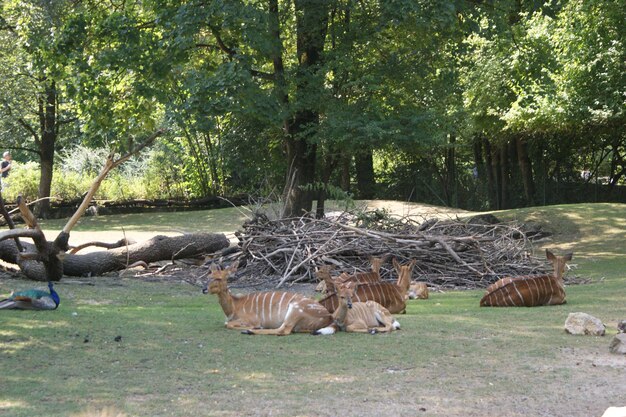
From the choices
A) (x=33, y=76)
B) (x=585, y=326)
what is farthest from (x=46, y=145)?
(x=585, y=326)

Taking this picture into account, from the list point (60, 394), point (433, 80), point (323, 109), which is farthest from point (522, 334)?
point (433, 80)

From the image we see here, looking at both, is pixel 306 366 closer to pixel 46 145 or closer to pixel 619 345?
pixel 619 345

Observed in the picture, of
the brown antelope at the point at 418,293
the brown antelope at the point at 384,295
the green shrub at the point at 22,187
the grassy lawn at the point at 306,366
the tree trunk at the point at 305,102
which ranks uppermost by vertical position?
the tree trunk at the point at 305,102

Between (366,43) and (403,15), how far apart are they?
9.27 ft

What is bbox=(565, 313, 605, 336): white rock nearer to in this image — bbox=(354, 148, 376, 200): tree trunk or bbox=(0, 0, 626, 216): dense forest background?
bbox=(0, 0, 626, 216): dense forest background

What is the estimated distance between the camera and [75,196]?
31.7m

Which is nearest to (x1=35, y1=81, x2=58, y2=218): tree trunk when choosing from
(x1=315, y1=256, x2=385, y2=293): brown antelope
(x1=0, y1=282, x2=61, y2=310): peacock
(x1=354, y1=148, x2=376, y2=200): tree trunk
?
(x1=354, y1=148, x2=376, y2=200): tree trunk

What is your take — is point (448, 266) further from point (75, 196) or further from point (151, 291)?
point (75, 196)

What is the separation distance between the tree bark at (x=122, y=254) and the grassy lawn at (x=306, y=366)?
3.56 meters

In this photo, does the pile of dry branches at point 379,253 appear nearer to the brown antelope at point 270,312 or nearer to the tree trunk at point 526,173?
the brown antelope at point 270,312

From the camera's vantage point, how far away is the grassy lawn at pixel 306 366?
16.4 ft

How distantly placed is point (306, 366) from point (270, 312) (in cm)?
147

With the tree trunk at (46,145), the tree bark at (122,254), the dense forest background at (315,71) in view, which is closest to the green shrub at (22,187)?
the tree trunk at (46,145)

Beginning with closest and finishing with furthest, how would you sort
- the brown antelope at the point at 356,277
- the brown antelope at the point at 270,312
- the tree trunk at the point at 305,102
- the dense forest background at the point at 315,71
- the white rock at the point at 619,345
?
1. the white rock at the point at 619,345
2. the brown antelope at the point at 270,312
3. the brown antelope at the point at 356,277
4. the dense forest background at the point at 315,71
5. the tree trunk at the point at 305,102
